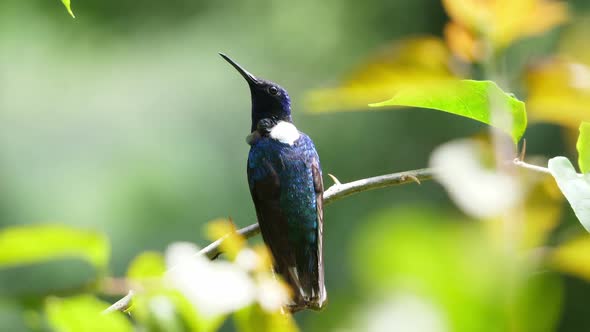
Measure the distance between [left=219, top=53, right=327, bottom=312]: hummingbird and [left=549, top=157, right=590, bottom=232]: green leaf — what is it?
1416 millimetres

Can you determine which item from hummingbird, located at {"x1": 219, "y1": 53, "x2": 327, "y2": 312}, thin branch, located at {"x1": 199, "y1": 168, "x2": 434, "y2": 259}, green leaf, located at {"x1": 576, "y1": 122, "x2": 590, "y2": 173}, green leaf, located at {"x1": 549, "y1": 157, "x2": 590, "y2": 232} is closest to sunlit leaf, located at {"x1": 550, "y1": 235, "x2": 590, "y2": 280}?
green leaf, located at {"x1": 549, "y1": 157, "x2": 590, "y2": 232}

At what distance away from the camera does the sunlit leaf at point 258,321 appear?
404 millimetres

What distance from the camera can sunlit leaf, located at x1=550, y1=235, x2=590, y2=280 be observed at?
1.34 ft

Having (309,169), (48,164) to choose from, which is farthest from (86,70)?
(309,169)

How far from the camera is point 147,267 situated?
0.43 m

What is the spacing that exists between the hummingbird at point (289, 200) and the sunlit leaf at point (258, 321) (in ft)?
5.25

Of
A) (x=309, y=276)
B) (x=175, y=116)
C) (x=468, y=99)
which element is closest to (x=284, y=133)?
(x=309, y=276)

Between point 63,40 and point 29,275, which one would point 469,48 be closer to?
point 29,275

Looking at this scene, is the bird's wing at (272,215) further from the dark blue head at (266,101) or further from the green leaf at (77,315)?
the green leaf at (77,315)

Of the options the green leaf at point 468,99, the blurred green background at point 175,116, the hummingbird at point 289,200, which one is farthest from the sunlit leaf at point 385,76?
the blurred green background at point 175,116

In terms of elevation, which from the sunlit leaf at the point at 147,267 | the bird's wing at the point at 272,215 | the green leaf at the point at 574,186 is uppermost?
the sunlit leaf at the point at 147,267

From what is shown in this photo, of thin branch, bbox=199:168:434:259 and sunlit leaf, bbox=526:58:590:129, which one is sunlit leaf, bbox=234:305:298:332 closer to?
sunlit leaf, bbox=526:58:590:129

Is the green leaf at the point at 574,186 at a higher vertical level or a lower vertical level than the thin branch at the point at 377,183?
higher

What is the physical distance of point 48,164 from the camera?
19.6 ft
